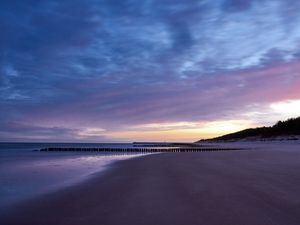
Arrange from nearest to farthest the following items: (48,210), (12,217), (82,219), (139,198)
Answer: (82,219) < (12,217) < (48,210) < (139,198)

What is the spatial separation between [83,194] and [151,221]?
4.22m

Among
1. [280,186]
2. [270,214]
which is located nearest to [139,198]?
[270,214]

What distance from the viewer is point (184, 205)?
6953mm

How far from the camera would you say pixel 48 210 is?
7316mm

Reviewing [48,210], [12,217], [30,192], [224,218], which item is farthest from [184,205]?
[30,192]

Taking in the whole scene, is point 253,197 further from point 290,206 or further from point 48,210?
point 48,210

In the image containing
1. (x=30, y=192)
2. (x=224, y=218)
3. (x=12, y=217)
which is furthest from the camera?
(x=30, y=192)

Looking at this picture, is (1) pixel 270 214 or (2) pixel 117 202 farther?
(2) pixel 117 202

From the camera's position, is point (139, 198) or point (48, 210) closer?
point (48, 210)

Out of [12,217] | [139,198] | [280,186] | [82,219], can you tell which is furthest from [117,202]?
[280,186]

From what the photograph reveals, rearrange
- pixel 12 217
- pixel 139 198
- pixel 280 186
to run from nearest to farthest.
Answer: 1. pixel 12 217
2. pixel 139 198
3. pixel 280 186

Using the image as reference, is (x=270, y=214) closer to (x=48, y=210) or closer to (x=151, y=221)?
(x=151, y=221)

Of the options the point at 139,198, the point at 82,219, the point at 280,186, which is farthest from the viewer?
the point at 280,186

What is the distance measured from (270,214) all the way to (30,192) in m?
8.53
